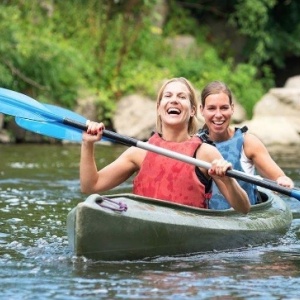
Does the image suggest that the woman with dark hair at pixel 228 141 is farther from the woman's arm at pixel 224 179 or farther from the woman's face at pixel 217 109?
the woman's arm at pixel 224 179

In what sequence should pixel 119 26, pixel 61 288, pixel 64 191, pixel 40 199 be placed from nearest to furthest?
1. pixel 61 288
2. pixel 40 199
3. pixel 64 191
4. pixel 119 26

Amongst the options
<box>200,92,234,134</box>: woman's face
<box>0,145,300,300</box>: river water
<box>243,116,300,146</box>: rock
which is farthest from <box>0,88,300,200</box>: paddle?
<box>243,116,300,146</box>: rock

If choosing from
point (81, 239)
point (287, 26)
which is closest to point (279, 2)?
point (287, 26)

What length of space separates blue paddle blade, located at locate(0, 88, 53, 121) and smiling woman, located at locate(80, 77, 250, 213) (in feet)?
1.70

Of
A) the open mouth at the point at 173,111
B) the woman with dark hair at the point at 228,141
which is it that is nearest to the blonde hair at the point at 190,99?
the open mouth at the point at 173,111

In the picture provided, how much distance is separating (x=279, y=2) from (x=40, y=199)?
36.6ft

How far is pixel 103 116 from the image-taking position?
48.7 feet

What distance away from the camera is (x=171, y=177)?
5613 millimetres

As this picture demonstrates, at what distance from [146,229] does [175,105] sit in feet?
2.39

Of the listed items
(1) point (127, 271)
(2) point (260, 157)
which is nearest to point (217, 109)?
(2) point (260, 157)

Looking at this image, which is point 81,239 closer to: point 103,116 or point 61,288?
point 61,288

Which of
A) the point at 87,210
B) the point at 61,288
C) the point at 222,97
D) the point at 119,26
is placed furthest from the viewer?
the point at 119,26

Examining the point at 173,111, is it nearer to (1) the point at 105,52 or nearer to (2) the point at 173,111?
(2) the point at 173,111

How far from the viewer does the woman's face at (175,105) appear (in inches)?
218
